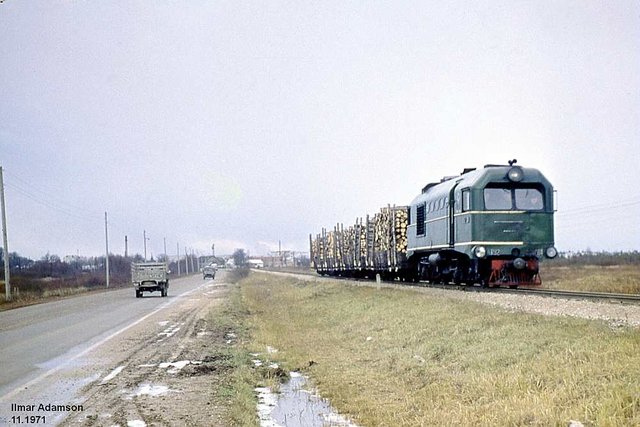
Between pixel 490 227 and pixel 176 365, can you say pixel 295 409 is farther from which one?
pixel 490 227

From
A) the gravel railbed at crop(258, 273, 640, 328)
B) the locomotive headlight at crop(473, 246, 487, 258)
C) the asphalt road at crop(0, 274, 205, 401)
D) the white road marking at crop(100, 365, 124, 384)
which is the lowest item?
the asphalt road at crop(0, 274, 205, 401)

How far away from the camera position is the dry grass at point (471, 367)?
7.89 meters

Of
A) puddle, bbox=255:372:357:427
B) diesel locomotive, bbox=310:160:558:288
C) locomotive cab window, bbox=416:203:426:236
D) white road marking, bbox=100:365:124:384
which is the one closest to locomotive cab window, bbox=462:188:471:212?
diesel locomotive, bbox=310:160:558:288

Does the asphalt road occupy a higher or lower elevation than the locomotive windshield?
lower

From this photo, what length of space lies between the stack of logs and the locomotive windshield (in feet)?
38.3

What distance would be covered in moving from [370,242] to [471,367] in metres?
30.8

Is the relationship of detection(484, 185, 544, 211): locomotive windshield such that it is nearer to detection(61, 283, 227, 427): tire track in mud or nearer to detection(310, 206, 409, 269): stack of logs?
detection(61, 283, 227, 427): tire track in mud

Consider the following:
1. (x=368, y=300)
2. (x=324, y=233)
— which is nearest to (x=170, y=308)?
(x=368, y=300)

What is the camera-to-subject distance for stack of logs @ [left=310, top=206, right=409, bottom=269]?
114 feet

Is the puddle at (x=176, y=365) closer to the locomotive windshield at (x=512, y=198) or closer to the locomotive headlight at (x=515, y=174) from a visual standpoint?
the locomotive windshield at (x=512, y=198)

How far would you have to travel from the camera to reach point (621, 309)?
13.3 meters

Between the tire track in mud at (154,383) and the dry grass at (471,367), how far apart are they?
1.83 m

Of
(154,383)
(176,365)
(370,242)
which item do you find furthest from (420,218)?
(154,383)

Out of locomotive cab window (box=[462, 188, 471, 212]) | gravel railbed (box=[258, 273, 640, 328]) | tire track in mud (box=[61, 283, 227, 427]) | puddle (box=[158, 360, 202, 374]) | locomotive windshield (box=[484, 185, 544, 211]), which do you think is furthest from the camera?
locomotive cab window (box=[462, 188, 471, 212])
